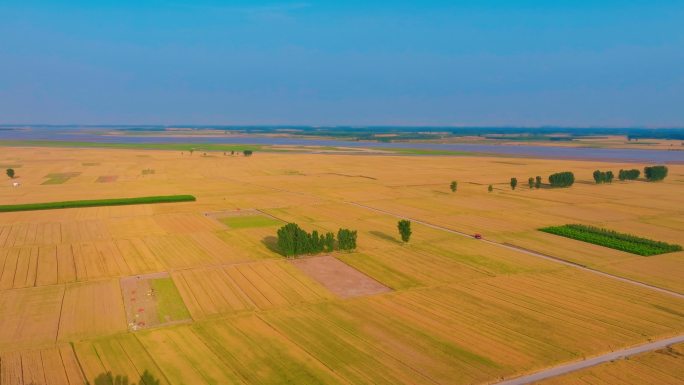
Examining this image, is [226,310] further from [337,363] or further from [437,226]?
[437,226]

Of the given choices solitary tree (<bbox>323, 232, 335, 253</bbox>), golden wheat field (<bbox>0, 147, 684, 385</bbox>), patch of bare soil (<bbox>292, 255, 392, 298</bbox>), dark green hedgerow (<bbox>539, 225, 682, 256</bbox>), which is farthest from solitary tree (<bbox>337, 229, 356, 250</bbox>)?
dark green hedgerow (<bbox>539, 225, 682, 256</bbox>)

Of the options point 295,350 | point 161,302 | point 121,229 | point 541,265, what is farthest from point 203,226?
point 541,265

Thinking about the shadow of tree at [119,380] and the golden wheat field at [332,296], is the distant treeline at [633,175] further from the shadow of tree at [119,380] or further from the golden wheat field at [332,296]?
the shadow of tree at [119,380]

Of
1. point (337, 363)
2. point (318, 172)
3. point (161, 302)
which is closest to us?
point (337, 363)

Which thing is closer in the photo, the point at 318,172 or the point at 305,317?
the point at 305,317

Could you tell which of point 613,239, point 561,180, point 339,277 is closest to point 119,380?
point 339,277

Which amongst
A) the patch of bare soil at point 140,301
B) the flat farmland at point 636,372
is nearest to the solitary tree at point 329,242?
the patch of bare soil at point 140,301

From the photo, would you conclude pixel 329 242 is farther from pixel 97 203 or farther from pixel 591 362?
pixel 97 203
